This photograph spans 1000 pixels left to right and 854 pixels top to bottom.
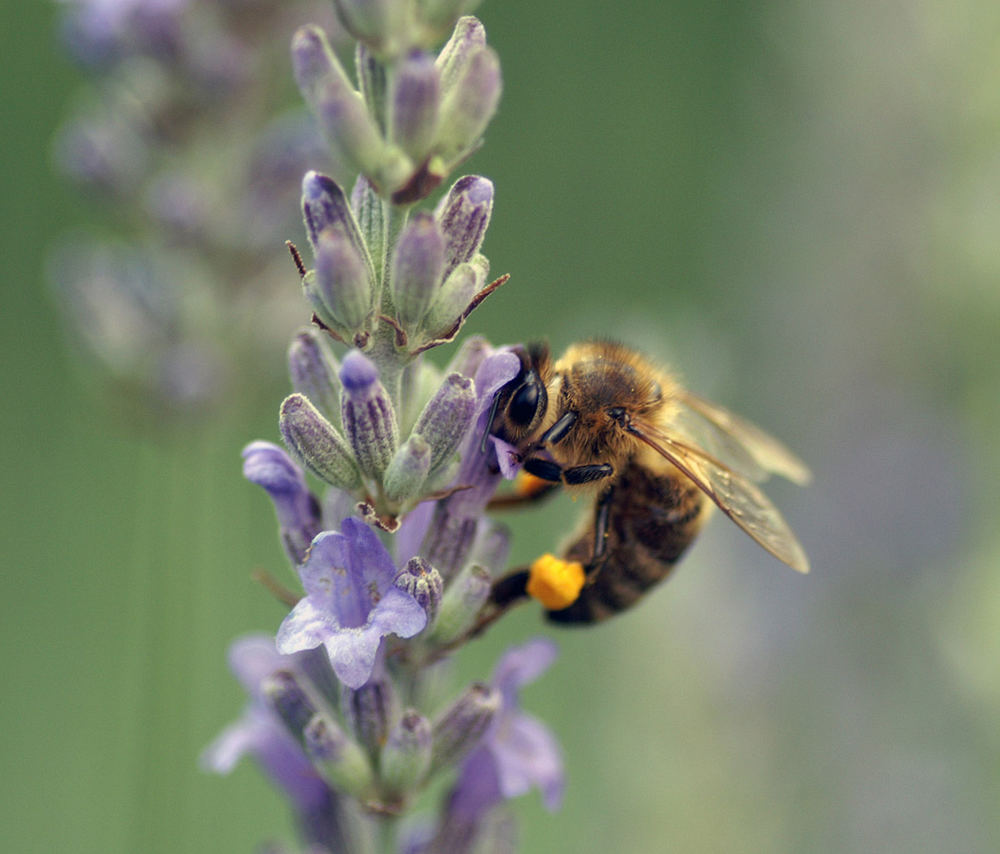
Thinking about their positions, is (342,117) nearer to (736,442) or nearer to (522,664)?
(522,664)

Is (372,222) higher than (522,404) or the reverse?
higher

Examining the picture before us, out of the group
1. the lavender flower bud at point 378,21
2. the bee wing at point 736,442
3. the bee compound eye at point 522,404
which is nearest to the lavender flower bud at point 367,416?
the bee compound eye at point 522,404

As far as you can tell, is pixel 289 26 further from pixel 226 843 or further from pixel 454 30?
pixel 226 843

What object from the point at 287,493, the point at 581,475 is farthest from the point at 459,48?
the point at 581,475

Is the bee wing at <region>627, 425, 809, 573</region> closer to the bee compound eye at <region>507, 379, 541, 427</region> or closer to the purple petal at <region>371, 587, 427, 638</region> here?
the bee compound eye at <region>507, 379, 541, 427</region>

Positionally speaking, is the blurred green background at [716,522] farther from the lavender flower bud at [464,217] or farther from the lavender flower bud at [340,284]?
the lavender flower bud at [340,284]
